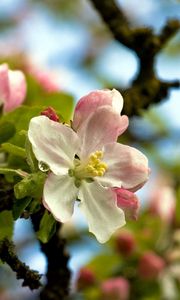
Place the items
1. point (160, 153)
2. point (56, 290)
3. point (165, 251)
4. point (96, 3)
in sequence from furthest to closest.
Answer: point (160, 153) < point (165, 251) < point (96, 3) < point (56, 290)

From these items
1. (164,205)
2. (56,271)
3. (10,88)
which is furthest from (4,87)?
(164,205)

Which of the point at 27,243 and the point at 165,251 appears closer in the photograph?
the point at 165,251

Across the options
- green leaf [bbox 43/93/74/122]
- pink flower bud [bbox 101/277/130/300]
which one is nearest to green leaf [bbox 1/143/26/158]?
green leaf [bbox 43/93/74/122]

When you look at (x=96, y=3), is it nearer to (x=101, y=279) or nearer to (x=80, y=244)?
(x=101, y=279)

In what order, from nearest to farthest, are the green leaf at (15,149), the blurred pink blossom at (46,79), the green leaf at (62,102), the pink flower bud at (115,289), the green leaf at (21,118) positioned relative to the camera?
the green leaf at (15,149)
the green leaf at (21,118)
the green leaf at (62,102)
the pink flower bud at (115,289)
the blurred pink blossom at (46,79)

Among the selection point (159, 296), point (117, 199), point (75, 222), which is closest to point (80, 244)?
point (75, 222)

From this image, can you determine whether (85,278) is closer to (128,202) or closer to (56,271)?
(56,271)

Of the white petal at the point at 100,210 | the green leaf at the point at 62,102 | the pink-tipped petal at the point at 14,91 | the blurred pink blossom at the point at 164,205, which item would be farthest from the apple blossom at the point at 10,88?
the blurred pink blossom at the point at 164,205

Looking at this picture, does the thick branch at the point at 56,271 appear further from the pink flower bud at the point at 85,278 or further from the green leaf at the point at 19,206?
the pink flower bud at the point at 85,278
